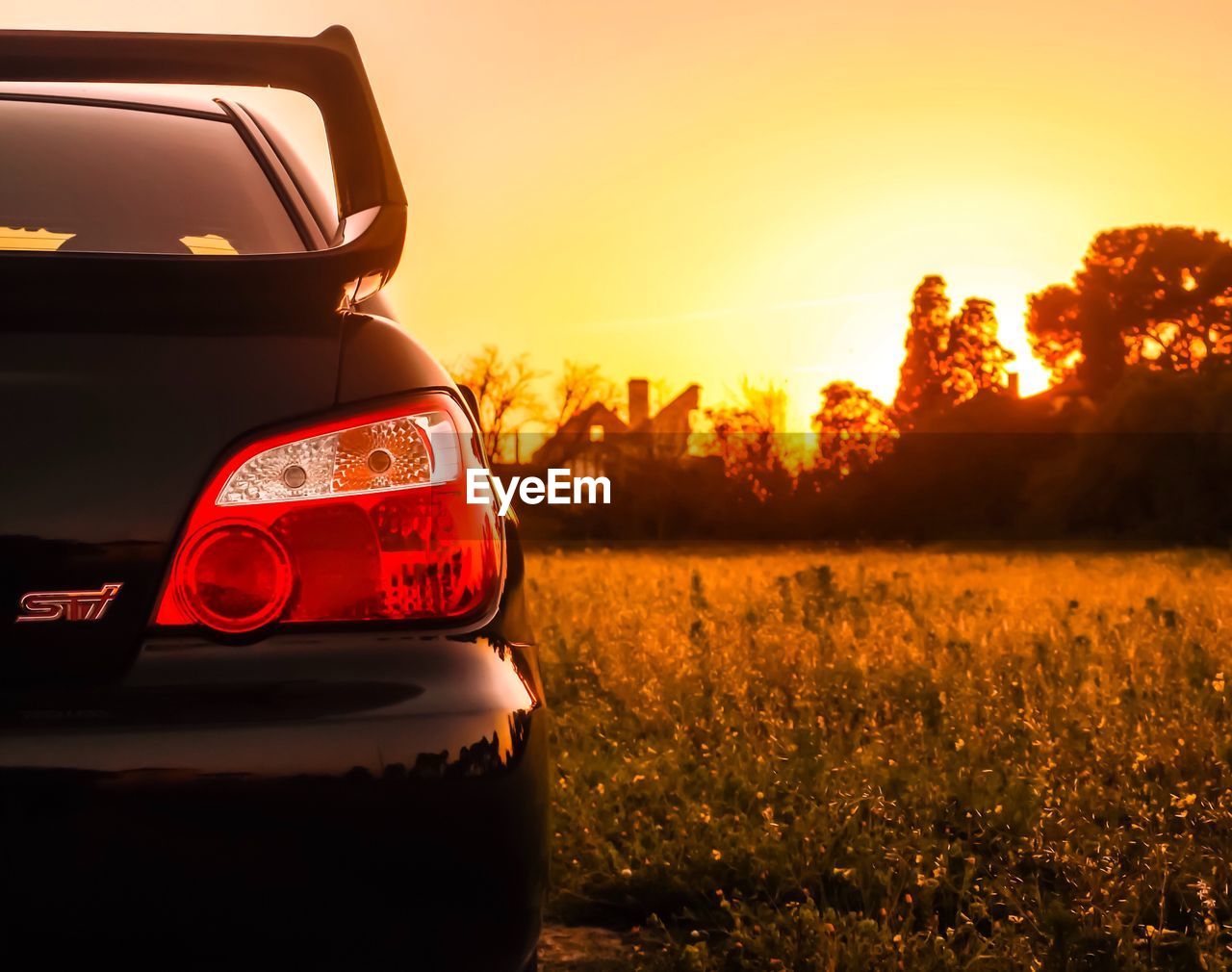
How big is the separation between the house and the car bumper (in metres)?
33.2

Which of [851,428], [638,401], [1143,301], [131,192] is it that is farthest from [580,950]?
[1143,301]

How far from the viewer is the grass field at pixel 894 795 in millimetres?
3371

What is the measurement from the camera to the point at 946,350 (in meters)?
72.0

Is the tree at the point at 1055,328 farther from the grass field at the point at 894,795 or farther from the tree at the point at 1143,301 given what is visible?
the grass field at the point at 894,795

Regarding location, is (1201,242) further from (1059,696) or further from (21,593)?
(21,593)

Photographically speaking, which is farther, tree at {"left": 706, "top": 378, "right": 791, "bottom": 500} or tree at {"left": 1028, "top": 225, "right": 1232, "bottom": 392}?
tree at {"left": 1028, "top": 225, "right": 1232, "bottom": 392}

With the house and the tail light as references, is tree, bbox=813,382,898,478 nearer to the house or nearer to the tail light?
the house

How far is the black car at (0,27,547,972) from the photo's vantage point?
5.12 ft

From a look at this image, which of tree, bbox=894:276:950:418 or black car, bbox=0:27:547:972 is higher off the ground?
tree, bbox=894:276:950:418

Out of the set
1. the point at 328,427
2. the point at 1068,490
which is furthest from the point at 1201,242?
the point at 328,427

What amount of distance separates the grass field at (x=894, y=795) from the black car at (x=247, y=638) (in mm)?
1778

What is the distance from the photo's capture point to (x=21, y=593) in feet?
5.21

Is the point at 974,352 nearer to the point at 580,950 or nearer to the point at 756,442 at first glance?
the point at 756,442

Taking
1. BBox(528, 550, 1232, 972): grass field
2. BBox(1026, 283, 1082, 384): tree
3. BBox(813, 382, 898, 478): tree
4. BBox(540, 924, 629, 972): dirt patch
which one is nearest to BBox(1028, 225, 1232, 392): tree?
BBox(1026, 283, 1082, 384): tree
